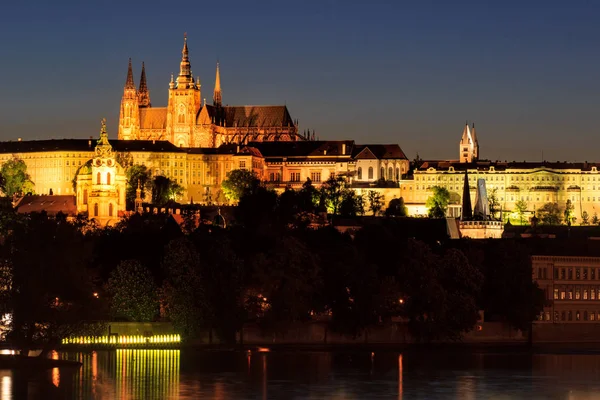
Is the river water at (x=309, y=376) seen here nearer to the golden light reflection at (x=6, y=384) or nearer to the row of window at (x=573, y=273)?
the golden light reflection at (x=6, y=384)

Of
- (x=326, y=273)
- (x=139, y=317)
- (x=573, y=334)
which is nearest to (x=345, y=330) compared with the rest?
(x=326, y=273)

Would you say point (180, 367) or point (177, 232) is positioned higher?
point (177, 232)

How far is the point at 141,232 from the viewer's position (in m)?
113

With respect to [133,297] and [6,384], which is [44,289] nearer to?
[6,384]

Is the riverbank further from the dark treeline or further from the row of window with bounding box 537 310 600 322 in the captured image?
the row of window with bounding box 537 310 600 322

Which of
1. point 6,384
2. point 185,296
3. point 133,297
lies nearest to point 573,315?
point 185,296

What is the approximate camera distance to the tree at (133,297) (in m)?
92.3

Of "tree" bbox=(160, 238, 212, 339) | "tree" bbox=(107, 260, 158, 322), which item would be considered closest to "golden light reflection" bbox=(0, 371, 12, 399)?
"tree" bbox=(160, 238, 212, 339)

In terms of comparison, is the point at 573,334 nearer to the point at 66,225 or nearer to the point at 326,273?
the point at 326,273

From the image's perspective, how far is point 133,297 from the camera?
9238 centimetres

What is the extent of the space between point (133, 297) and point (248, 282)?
21.3 feet

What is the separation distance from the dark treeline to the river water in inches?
103

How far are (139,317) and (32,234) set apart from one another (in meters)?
14.2

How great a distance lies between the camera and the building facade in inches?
4267
